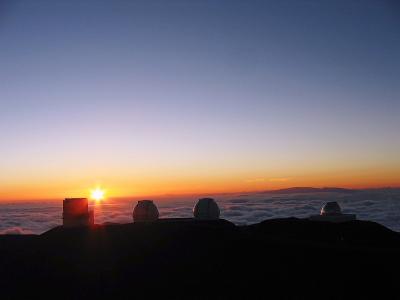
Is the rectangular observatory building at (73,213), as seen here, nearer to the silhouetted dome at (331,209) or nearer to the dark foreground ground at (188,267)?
the dark foreground ground at (188,267)

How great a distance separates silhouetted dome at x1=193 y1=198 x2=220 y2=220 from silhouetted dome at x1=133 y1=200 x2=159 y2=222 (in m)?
2.98

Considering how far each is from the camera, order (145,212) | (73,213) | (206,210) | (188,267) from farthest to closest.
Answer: (145,212), (206,210), (73,213), (188,267)

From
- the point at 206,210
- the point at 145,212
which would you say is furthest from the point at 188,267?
the point at 145,212

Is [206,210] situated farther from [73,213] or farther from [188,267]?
[188,267]

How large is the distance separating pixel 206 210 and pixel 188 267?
53.4ft

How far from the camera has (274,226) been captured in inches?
1097

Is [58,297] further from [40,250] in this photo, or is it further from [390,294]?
[390,294]

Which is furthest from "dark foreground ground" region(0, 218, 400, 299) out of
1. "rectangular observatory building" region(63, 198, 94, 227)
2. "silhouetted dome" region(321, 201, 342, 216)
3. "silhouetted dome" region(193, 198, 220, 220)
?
"silhouetted dome" region(321, 201, 342, 216)

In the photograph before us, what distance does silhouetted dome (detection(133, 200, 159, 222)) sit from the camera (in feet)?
105

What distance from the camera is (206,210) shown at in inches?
1242

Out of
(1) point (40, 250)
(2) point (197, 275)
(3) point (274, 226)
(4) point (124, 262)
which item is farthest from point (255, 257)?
(3) point (274, 226)

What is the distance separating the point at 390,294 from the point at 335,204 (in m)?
25.5

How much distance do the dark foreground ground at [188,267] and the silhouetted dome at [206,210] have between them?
11067mm

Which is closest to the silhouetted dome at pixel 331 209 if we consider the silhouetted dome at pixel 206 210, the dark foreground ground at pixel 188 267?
the silhouetted dome at pixel 206 210
